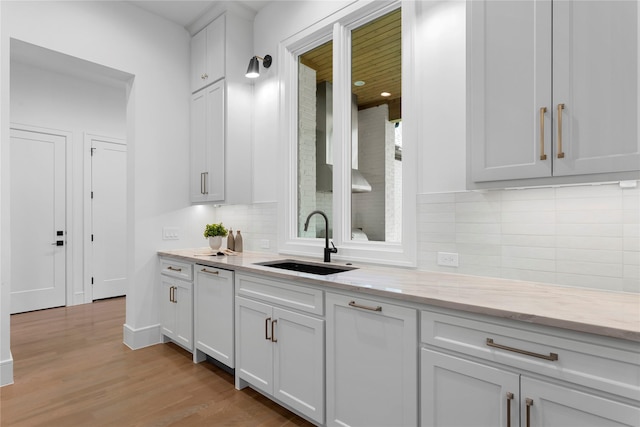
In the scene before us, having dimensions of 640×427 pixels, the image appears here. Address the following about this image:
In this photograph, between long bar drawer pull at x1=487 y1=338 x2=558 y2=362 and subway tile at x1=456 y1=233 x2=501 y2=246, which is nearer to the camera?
long bar drawer pull at x1=487 y1=338 x2=558 y2=362

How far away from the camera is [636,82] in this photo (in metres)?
1.30

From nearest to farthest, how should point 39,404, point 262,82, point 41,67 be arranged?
point 39,404
point 262,82
point 41,67

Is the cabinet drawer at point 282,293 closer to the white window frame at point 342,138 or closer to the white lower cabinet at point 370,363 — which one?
the white lower cabinet at point 370,363

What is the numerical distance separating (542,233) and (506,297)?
0.52 metres

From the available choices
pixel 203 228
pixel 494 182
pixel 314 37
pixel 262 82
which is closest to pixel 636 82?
pixel 494 182

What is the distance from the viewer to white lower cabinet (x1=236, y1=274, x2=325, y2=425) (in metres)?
1.99

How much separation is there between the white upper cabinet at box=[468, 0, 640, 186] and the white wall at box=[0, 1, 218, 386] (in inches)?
118

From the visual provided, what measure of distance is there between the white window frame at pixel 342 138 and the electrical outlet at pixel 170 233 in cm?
123

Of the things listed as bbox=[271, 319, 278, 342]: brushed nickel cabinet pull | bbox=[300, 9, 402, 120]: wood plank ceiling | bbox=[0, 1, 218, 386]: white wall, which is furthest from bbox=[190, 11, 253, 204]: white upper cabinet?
bbox=[271, 319, 278, 342]: brushed nickel cabinet pull

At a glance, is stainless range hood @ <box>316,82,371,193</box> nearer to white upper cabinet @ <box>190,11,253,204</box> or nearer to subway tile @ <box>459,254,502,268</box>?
white upper cabinet @ <box>190,11,253,204</box>

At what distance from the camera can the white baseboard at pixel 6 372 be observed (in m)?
2.61

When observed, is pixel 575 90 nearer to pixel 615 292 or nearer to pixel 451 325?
pixel 615 292

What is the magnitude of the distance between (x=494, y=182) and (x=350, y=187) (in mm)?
1257

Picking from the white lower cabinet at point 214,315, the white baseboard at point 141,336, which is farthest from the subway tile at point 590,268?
the white baseboard at point 141,336
